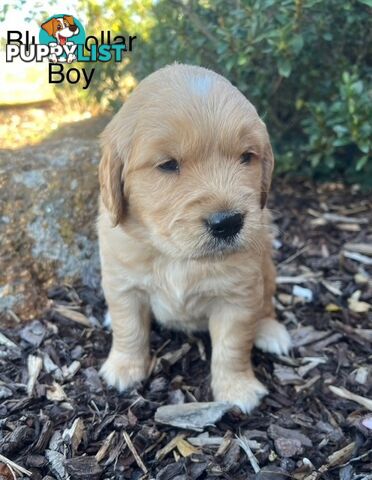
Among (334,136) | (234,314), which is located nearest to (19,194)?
(234,314)

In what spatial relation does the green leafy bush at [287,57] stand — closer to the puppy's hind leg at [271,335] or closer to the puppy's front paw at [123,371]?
the puppy's hind leg at [271,335]

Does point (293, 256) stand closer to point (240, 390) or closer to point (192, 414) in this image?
point (240, 390)

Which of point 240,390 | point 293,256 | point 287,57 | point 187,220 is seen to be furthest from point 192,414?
point 287,57

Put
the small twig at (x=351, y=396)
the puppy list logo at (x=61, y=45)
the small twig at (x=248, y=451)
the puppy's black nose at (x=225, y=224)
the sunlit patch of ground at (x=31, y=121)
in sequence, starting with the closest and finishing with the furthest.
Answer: the puppy's black nose at (x=225, y=224) < the small twig at (x=248, y=451) < the small twig at (x=351, y=396) < the puppy list logo at (x=61, y=45) < the sunlit patch of ground at (x=31, y=121)

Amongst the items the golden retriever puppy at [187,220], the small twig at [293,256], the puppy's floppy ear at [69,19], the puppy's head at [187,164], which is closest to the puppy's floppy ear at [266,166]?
the golden retriever puppy at [187,220]

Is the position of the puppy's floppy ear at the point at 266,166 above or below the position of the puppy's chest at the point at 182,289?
above

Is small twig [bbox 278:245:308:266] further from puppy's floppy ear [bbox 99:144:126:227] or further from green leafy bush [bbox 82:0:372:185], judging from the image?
puppy's floppy ear [bbox 99:144:126:227]
